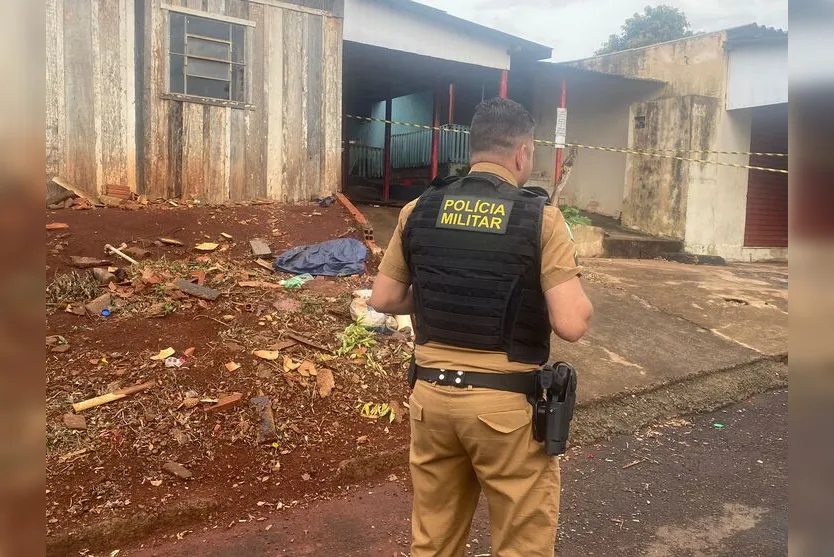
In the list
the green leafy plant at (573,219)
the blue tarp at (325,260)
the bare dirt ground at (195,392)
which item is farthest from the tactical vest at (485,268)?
the green leafy plant at (573,219)

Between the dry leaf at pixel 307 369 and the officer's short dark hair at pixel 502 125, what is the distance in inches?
108

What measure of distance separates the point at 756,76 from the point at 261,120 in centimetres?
900

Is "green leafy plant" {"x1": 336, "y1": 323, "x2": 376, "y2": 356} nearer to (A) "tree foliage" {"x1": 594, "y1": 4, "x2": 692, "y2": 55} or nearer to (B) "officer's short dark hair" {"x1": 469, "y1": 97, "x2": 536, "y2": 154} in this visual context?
(B) "officer's short dark hair" {"x1": 469, "y1": 97, "x2": 536, "y2": 154}

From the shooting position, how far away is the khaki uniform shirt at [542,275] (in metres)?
2.06

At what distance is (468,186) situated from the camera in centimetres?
224

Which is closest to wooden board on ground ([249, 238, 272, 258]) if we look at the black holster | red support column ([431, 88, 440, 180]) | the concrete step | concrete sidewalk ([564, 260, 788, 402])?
concrete sidewalk ([564, 260, 788, 402])

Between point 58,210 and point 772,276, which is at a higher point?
point 58,210

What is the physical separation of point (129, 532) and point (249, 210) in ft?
18.1

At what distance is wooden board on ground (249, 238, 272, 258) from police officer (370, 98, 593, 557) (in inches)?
185

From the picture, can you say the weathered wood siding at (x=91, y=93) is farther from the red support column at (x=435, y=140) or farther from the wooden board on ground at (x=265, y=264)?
the red support column at (x=435, y=140)

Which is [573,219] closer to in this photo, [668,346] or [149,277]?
[668,346]

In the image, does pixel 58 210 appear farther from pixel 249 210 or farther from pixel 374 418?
pixel 374 418
